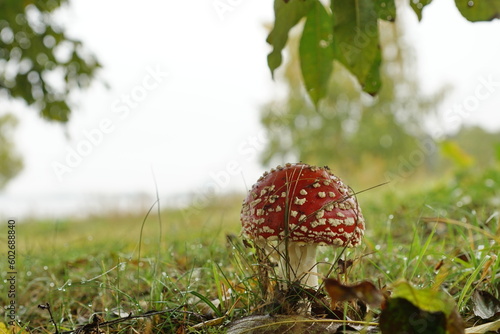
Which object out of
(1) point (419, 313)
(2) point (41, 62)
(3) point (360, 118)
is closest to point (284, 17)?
(1) point (419, 313)

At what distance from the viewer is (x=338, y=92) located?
53.0ft

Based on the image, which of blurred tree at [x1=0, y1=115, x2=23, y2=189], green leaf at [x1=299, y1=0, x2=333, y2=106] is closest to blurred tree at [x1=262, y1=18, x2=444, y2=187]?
blurred tree at [x1=0, y1=115, x2=23, y2=189]

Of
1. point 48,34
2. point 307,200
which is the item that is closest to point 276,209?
point 307,200

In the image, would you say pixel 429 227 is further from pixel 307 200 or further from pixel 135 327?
pixel 135 327

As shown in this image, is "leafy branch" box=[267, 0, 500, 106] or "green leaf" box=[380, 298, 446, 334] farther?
"leafy branch" box=[267, 0, 500, 106]

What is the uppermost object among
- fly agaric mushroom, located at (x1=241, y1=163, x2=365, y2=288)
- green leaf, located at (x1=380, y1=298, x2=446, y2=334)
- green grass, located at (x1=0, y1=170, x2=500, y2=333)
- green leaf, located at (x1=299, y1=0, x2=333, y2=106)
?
green leaf, located at (x1=299, y1=0, x2=333, y2=106)

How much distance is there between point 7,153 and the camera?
65.8 feet

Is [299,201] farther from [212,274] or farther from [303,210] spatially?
[212,274]

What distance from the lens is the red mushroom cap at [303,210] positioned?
1.23 meters

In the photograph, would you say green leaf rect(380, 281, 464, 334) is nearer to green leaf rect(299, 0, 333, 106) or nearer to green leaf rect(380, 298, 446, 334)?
green leaf rect(380, 298, 446, 334)

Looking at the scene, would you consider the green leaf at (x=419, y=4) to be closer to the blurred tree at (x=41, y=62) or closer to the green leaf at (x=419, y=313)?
the green leaf at (x=419, y=313)

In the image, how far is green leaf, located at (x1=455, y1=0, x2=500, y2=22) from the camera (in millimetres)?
998

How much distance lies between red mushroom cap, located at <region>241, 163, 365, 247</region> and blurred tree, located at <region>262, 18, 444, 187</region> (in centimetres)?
1428

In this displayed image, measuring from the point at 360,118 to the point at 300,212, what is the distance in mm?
15981
